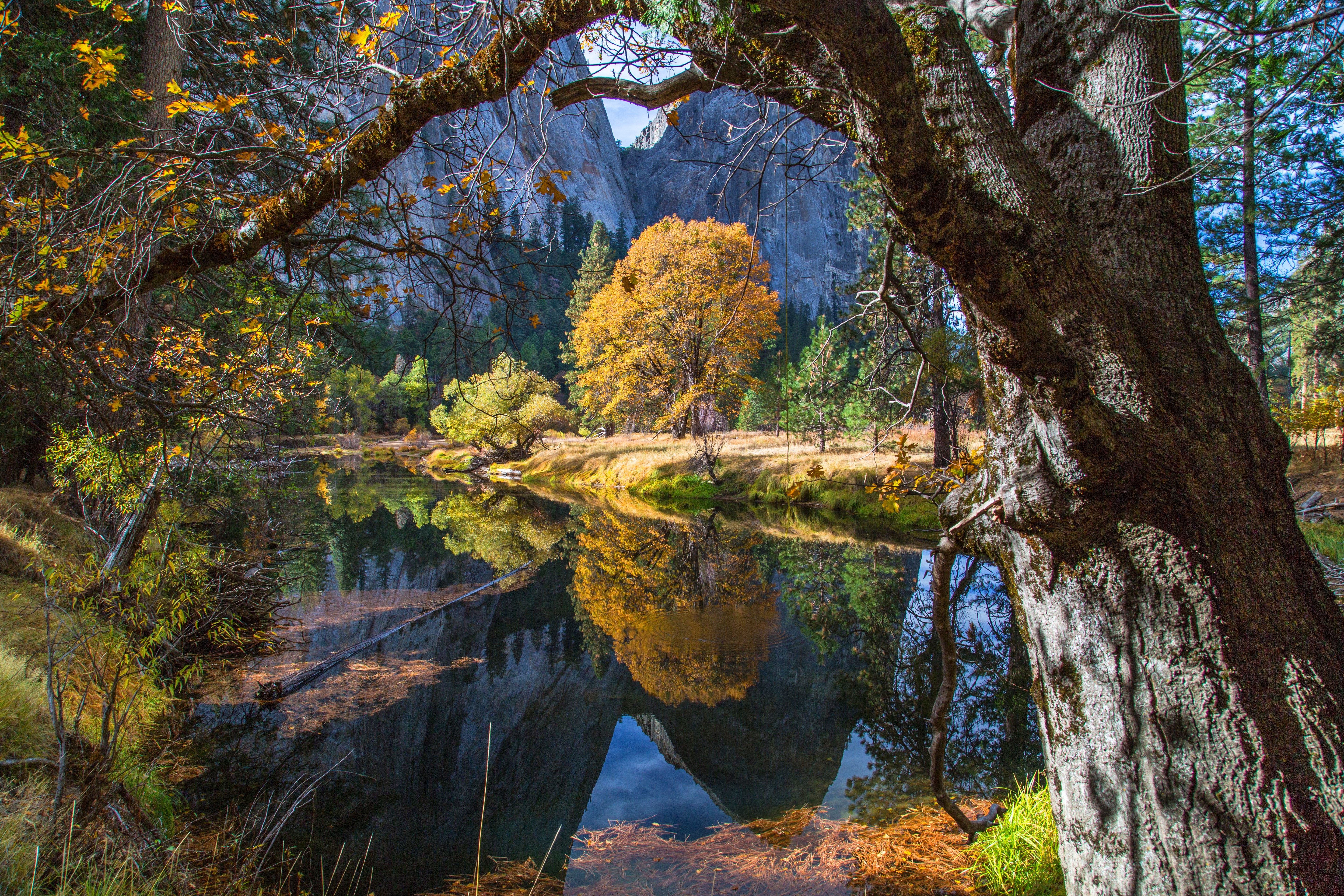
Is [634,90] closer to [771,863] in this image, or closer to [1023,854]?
[1023,854]

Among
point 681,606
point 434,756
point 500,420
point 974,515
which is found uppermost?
point 500,420

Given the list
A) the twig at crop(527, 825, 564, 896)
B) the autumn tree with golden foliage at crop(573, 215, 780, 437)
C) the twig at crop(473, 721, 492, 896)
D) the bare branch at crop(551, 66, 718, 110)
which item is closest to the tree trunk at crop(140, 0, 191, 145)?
the bare branch at crop(551, 66, 718, 110)

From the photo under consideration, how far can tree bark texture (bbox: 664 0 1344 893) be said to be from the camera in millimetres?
1501

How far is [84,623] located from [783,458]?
1526 centimetres

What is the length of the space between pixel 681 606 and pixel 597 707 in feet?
8.88

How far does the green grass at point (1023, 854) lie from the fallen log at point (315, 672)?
5.47 meters

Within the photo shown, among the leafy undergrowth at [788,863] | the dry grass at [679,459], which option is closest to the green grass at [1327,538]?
the leafy undergrowth at [788,863]

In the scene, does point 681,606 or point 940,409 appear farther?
point 940,409

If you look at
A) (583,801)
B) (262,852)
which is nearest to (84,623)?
(262,852)

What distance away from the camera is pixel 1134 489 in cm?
161

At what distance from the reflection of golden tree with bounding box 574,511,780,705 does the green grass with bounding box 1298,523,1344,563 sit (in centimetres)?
612

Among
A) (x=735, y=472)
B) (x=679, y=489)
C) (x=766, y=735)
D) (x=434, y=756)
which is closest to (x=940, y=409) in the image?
(x=766, y=735)

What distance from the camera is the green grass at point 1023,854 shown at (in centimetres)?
295

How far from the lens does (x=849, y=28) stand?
1332mm
